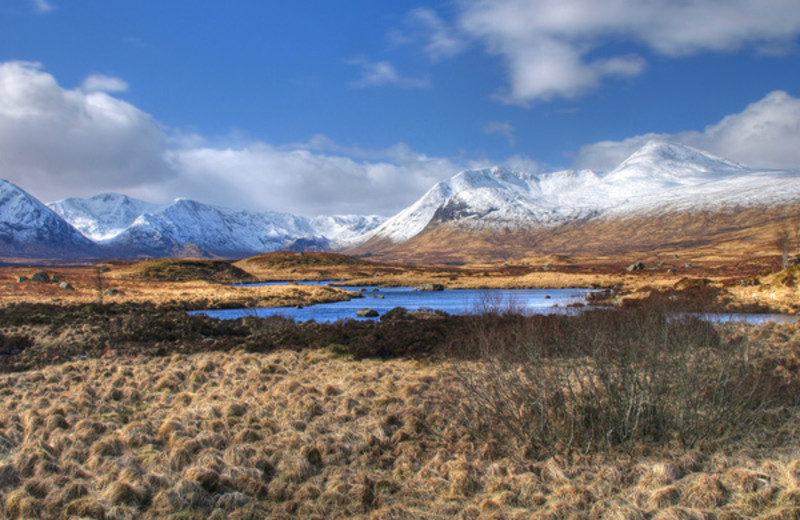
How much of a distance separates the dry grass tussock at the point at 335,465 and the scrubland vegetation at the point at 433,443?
3 centimetres

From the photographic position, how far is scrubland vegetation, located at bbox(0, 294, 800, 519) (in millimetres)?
7488

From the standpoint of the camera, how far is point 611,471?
8234 millimetres

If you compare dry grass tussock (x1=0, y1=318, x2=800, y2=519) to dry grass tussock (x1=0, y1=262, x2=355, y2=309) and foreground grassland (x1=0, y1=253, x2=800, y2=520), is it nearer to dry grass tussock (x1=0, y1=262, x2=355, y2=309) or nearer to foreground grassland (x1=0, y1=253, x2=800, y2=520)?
foreground grassland (x1=0, y1=253, x2=800, y2=520)

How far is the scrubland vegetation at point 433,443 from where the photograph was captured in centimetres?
749

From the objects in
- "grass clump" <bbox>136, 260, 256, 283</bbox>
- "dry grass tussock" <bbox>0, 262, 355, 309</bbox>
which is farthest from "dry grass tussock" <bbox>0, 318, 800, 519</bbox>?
"grass clump" <bbox>136, 260, 256, 283</bbox>

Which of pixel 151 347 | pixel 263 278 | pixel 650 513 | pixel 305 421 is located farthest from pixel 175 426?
pixel 263 278

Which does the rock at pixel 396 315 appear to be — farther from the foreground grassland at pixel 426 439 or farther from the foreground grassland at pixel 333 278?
the foreground grassland at pixel 426 439

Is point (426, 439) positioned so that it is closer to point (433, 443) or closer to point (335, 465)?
point (433, 443)

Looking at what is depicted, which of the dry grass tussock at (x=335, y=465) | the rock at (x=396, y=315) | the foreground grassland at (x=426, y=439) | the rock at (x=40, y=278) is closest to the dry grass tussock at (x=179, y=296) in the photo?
the rock at (x=40, y=278)

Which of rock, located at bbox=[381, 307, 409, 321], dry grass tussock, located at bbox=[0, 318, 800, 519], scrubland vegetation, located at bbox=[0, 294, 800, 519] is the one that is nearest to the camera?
dry grass tussock, located at bbox=[0, 318, 800, 519]

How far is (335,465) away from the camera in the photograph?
9195 millimetres

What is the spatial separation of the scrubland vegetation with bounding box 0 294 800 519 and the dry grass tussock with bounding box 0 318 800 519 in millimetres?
34

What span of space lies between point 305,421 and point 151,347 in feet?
47.1

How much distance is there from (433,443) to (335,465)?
201 centimetres
